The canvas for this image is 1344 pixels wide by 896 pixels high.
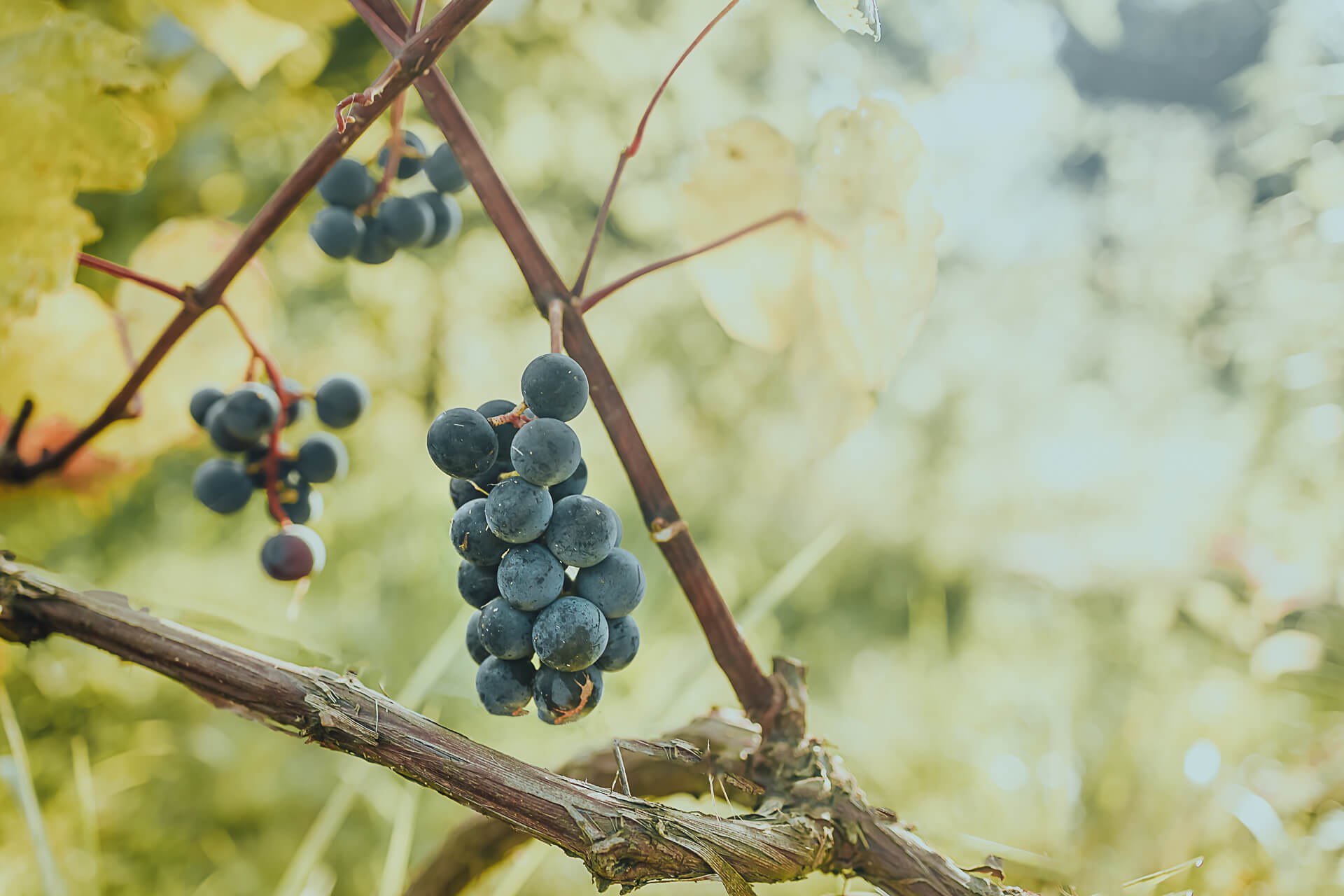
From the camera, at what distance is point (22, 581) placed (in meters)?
0.32

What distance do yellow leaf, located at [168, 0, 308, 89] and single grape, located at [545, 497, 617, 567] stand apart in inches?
14.0

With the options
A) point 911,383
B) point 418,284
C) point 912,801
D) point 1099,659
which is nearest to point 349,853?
point 912,801

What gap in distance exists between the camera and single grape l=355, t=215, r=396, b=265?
451 millimetres

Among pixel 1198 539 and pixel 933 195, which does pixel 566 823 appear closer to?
pixel 933 195

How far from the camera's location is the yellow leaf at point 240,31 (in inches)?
17.9

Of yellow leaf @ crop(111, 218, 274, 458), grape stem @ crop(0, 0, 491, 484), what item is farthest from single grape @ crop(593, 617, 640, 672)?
yellow leaf @ crop(111, 218, 274, 458)

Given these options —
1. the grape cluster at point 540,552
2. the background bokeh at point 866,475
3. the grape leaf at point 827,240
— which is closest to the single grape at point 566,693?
the grape cluster at point 540,552

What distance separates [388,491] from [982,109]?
123 cm

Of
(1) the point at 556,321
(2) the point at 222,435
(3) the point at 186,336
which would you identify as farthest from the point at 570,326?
(3) the point at 186,336

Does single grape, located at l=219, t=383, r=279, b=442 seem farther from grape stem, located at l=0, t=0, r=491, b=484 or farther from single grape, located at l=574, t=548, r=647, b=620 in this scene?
single grape, located at l=574, t=548, r=647, b=620

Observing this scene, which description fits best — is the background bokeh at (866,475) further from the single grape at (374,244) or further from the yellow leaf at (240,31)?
the single grape at (374,244)

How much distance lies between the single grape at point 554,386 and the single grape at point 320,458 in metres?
0.24

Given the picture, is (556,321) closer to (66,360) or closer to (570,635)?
(570,635)

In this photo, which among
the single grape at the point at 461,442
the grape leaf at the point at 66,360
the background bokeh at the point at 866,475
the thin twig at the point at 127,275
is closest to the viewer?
the single grape at the point at 461,442
